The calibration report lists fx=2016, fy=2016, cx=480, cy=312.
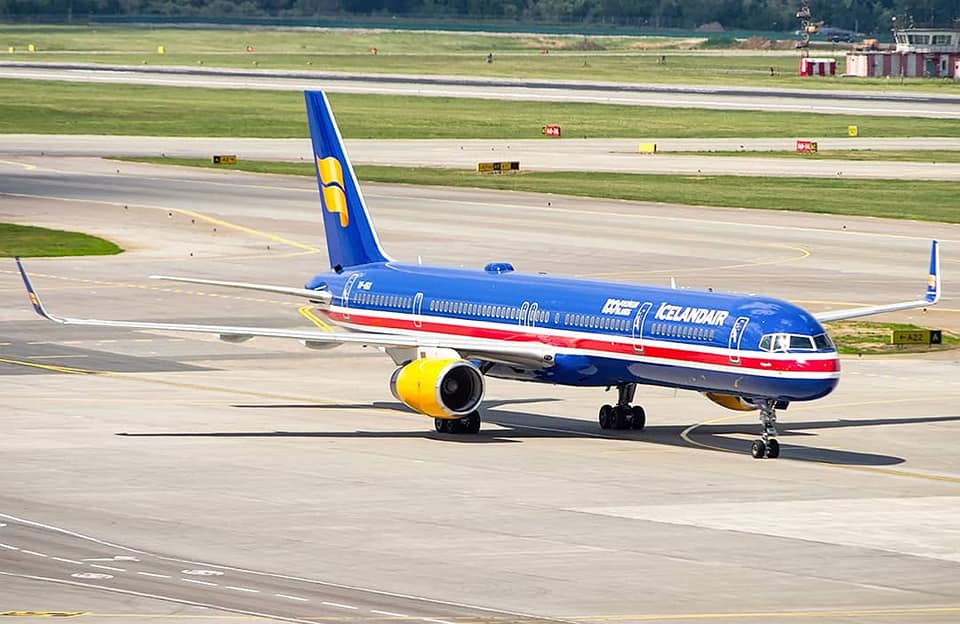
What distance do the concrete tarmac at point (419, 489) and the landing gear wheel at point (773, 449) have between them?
17.4 inches

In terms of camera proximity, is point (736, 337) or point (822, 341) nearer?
point (822, 341)

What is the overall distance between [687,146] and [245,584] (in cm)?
13735

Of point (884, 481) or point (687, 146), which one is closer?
point (884, 481)

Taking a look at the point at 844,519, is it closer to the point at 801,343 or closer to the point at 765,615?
the point at 801,343

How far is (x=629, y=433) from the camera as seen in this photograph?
55.6 m

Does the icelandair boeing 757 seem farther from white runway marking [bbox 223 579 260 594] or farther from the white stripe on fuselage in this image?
white runway marking [bbox 223 579 260 594]

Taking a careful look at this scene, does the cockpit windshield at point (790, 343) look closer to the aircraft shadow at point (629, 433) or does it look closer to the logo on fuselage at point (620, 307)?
the aircraft shadow at point (629, 433)

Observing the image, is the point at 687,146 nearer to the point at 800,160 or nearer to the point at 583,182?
the point at 800,160

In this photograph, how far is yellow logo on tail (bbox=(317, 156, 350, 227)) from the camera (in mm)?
62122

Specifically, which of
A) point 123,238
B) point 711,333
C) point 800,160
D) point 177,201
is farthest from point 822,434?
point 800,160

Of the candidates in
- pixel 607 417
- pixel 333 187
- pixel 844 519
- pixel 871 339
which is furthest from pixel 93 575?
pixel 871 339

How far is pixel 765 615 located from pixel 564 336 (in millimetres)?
20671

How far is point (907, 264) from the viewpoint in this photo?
97.5 m

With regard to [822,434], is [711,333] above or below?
above
